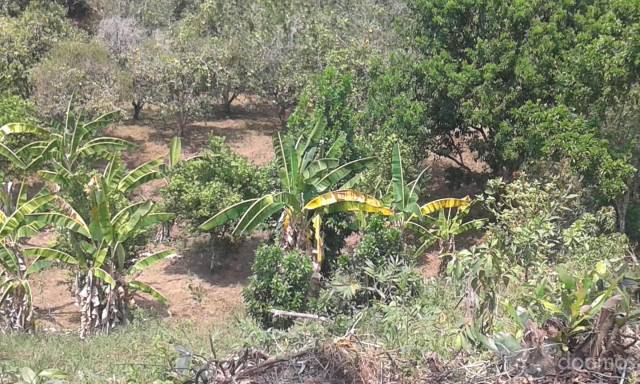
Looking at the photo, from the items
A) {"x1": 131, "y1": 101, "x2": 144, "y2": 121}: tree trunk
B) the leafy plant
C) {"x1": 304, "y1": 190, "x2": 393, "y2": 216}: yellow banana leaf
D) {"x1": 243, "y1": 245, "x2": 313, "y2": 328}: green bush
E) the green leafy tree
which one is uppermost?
the leafy plant

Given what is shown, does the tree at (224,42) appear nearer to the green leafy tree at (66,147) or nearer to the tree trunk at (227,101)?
the tree trunk at (227,101)

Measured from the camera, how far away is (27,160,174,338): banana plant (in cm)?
1099

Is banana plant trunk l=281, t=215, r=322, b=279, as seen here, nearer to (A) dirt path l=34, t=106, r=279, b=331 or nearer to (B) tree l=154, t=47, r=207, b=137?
(A) dirt path l=34, t=106, r=279, b=331

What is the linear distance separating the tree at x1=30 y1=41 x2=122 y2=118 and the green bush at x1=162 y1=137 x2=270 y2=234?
177 inches

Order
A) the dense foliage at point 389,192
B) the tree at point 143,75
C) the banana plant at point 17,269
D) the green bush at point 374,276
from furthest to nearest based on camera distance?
1. the tree at point 143,75
2. the banana plant at point 17,269
3. the green bush at point 374,276
4. the dense foliage at point 389,192

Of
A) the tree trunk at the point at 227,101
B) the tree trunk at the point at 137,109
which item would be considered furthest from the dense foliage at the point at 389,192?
the tree trunk at the point at 227,101

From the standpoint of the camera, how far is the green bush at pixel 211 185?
47.0 feet

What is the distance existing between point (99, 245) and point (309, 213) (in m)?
3.41

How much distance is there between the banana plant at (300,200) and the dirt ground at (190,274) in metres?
1.74

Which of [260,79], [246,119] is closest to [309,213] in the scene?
[260,79]

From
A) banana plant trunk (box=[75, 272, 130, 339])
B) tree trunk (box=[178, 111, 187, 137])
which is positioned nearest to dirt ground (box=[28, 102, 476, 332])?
tree trunk (box=[178, 111, 187, 137])

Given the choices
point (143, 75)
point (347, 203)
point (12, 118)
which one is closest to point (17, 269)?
point (347, 203)

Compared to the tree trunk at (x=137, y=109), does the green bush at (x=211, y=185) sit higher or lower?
higher

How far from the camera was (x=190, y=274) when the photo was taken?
1538 cm
